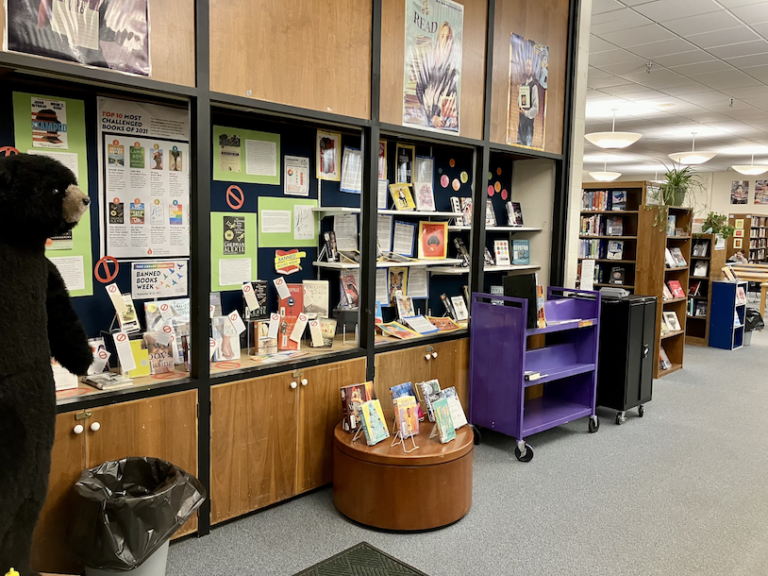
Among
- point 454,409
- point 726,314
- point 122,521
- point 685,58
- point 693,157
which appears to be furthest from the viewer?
point 693,157

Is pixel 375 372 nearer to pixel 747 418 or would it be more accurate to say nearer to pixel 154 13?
pixel 154 13

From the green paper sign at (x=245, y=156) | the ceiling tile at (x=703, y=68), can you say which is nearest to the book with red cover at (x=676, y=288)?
the ceiling tile at (x=703, y=68)

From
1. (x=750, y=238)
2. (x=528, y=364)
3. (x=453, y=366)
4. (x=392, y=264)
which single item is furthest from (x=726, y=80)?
(x=750, y=238)

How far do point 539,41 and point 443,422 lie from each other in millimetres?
2819

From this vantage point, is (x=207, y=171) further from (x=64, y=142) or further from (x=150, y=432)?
(x=150, y=432)

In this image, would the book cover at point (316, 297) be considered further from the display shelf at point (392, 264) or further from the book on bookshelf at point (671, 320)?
the book on bookshelf at point (671, 320)

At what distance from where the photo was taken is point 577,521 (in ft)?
9.66

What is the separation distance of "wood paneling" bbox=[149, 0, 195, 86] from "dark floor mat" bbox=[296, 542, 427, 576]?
2.09m

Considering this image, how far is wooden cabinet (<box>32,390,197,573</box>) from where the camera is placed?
224 centimetres

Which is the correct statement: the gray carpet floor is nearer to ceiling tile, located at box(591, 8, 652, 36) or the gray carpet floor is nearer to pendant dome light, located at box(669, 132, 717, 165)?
ceiling tile, located at box(591, 8, 652, 36)

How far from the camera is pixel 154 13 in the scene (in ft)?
7.61

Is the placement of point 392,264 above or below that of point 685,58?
below

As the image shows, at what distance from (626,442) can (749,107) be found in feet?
20.8

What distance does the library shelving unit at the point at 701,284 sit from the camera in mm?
7531
